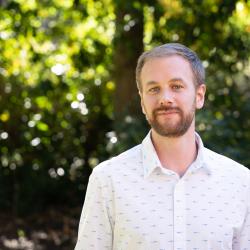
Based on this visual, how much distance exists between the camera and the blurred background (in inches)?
242

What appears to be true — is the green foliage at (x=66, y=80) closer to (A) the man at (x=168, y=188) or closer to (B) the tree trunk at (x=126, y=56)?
(B) the tree trunk at (x=126, y=56)

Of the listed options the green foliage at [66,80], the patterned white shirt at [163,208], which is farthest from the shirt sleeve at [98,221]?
the green foliage at [66,80]

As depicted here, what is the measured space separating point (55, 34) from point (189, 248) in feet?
16.8

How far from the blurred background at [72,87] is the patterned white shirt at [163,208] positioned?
3.35 meters

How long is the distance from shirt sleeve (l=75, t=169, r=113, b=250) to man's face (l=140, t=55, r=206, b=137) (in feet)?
1.01

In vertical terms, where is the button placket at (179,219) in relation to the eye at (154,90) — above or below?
below

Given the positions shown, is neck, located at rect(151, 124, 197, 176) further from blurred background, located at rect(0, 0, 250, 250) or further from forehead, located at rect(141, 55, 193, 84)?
blurred background, located at rect(0, 0, 250, 250)

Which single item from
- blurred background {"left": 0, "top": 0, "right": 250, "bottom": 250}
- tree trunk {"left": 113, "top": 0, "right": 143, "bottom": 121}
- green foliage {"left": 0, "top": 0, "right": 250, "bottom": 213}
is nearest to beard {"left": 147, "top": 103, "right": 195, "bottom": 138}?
blurred background {"left": 0, "top": 0, "right": 250, "bottom": 250}

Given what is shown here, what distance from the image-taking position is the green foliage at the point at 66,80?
245 inches

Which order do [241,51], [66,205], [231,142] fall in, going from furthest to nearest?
[66,205], [241,51], [231,142]

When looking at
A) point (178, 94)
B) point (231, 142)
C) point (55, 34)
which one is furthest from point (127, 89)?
point (178, 94)

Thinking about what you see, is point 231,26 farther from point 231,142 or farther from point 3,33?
point 3,33

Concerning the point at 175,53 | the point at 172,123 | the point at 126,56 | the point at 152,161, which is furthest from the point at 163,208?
the point at 126,56

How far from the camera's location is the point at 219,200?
8.03 feet
